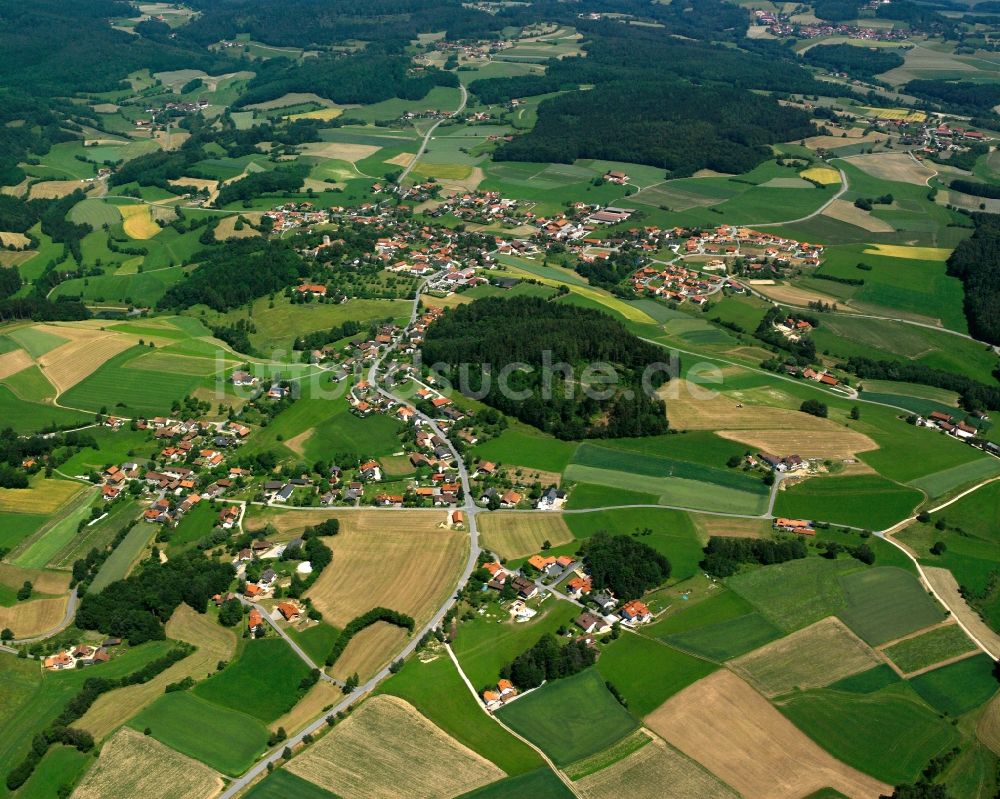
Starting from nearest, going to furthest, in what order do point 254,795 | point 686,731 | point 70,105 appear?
point 254,795 < point 686,731 < point 70,105

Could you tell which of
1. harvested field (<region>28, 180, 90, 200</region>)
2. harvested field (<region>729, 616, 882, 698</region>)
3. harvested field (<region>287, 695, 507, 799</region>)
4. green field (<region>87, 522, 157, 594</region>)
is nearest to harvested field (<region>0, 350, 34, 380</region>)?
green field (<region>87, 522, 157, 594</region>)

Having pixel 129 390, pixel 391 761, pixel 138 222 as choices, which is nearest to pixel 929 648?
pixel 391 761

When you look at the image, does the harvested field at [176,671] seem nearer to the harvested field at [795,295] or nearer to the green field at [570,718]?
the green field at [570,718]

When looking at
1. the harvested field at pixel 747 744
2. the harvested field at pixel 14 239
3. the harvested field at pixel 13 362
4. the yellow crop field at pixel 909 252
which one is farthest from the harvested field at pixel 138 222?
the harvested field at pixel 747 744

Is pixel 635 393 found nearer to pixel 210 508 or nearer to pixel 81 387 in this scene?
pixel 210 508

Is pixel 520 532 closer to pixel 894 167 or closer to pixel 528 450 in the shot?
pixel 528 450

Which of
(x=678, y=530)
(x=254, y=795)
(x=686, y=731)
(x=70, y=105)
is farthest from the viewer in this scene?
(x=70, y=105)

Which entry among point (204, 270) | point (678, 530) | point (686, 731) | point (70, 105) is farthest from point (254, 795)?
point (70, 105)
